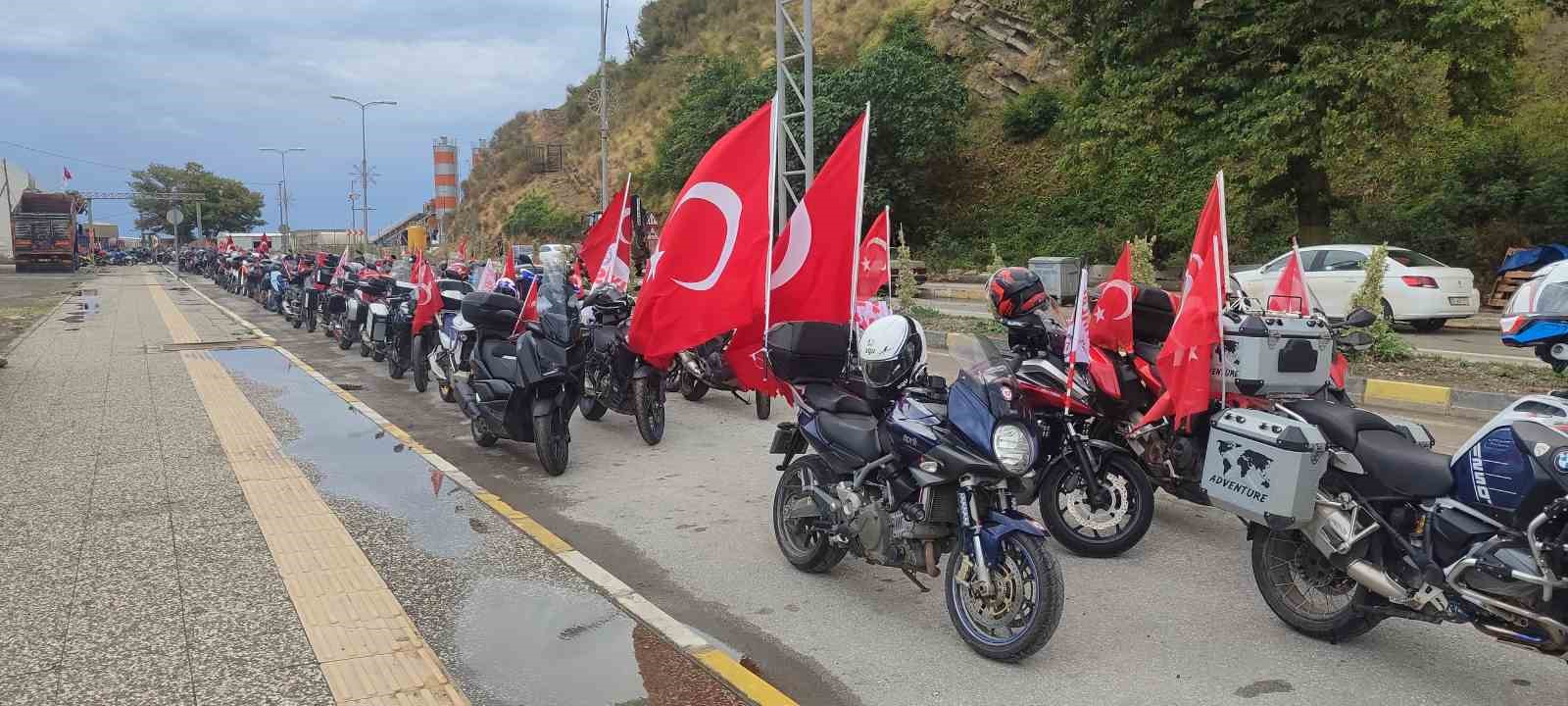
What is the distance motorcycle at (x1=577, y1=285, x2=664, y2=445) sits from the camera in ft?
26.2

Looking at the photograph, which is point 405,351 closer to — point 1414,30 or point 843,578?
point 843,578

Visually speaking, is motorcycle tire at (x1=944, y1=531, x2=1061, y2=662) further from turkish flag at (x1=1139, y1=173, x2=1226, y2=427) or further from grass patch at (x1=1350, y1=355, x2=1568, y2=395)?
grass patch at (x1=1350, y1=355, x2=1568, y2=395)

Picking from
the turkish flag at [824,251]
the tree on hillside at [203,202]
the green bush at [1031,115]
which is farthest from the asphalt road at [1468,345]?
the tree on hillside at [203,202]

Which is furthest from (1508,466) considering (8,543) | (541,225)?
(541,225)

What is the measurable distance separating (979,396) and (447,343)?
6.66m

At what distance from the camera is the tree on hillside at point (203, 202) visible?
3686 inches

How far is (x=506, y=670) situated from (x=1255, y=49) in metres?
17.4

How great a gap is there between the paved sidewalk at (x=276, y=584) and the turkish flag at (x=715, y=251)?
1.46m

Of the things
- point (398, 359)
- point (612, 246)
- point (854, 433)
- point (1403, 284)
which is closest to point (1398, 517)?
point (854, 433)

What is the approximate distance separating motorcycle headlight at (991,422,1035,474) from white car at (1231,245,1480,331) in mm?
11805

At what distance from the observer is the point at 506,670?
383 centimetres

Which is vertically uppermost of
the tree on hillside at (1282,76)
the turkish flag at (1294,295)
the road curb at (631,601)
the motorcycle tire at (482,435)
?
the tree on hillside at (1282,76)

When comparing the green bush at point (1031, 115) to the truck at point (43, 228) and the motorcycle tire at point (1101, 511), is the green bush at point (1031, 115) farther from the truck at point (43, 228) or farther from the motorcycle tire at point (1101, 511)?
the truck at point (43, 228)

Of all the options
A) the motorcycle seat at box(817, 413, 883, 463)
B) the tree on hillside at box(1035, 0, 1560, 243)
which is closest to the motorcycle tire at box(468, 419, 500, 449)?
the motorcycle seat at box(817, 413, 883, 463)
